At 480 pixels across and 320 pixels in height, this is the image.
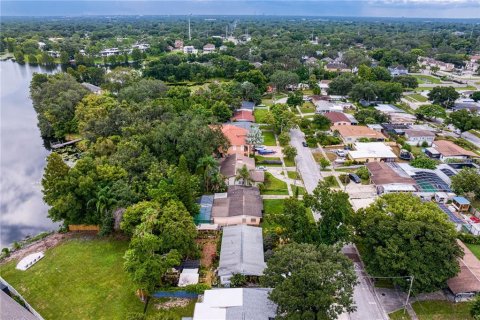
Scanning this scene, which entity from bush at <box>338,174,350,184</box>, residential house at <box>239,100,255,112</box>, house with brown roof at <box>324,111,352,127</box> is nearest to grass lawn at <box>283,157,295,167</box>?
bush at <box>338,174,350,184</box>

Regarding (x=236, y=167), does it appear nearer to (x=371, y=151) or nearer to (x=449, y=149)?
(x=371, y=151)

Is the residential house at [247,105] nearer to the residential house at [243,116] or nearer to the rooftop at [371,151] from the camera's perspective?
the residential house at [243,116]

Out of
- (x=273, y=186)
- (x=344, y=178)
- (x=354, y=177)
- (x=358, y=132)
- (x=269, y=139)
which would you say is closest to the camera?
(x=273, y=186)

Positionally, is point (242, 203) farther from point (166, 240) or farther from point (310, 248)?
point (310, 248)

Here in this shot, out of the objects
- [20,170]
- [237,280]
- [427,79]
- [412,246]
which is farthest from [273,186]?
[427,79]

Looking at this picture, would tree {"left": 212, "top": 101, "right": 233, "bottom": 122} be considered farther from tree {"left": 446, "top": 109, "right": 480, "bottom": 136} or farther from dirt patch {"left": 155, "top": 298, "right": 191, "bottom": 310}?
dirt patch {"left": 155, "top": 298, "right": 191, "bottom": 310}

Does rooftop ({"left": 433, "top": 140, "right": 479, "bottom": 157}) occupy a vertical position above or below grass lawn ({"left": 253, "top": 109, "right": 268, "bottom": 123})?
above

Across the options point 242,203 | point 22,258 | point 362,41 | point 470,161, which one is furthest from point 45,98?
point 362,41
